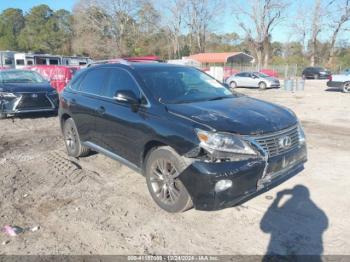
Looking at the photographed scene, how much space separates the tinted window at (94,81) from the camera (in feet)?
17.0

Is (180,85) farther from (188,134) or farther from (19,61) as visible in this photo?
(19,61)

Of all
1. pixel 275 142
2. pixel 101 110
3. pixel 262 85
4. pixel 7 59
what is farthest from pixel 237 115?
pixel 7 59

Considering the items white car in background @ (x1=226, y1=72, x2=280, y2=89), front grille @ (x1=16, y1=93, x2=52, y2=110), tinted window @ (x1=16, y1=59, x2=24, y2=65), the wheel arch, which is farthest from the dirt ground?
tinted window @ (x1=16, y1=59, x2=24, y2=65)

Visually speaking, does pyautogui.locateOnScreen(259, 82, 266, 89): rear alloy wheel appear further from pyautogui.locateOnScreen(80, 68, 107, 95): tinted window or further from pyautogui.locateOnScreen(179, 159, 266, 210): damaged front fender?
pyautogui.locateOnScreen(179, 159, 266, 210): damaged front fender

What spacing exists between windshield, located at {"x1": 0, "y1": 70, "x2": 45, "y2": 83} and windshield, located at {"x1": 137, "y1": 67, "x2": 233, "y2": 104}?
24.5ft

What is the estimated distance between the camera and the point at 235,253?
3.18 m

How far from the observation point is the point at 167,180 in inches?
152

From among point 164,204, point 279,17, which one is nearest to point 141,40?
point 279,17

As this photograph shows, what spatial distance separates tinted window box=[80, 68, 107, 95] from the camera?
5168 millimetres

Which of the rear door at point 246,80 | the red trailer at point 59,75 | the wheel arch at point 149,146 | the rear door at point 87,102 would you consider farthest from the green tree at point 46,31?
the wheel arch at point 149,146

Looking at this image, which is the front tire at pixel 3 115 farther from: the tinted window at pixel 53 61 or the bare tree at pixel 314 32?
the bare tree at pixel 314 32

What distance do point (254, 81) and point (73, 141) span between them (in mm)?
21081

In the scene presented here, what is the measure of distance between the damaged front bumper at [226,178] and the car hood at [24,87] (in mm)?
7908

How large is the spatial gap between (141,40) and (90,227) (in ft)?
195
